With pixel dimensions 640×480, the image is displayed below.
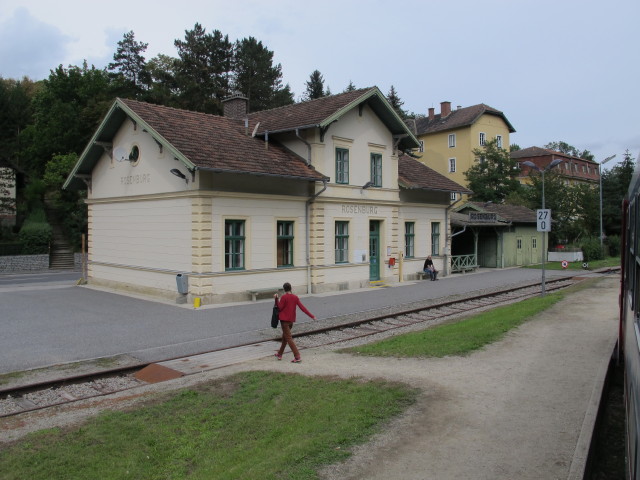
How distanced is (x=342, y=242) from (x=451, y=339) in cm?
1163

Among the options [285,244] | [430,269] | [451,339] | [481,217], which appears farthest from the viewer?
[481,217]

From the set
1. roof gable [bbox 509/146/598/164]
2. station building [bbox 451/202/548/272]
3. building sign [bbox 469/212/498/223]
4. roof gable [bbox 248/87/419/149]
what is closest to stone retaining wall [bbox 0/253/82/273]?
roof gable [bbox 248/87/419/149]

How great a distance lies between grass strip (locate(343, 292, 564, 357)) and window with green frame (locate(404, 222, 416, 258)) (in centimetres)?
1173

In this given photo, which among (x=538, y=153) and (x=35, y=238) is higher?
(x=538, y=153)

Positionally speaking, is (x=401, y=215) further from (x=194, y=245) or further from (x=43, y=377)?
(x=43, y=377)

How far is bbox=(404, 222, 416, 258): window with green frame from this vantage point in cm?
2677

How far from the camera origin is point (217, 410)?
7410 mm

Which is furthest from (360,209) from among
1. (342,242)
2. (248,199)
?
(248,199)

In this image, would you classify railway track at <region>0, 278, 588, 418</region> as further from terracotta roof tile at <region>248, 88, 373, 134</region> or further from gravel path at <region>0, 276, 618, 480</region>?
terracotta roof tile at <region>248, 88, 373, 134</region>

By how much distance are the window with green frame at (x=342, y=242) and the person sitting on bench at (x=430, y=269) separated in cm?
564

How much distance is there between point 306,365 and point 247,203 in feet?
32.7

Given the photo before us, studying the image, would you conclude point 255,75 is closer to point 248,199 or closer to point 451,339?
point 248,199

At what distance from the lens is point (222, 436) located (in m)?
6.45

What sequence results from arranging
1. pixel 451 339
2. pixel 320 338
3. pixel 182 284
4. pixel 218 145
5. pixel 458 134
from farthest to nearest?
pixel 458 134, pixel 218 145, pixel 182 284, pixel 320 338, pixel 451 339
